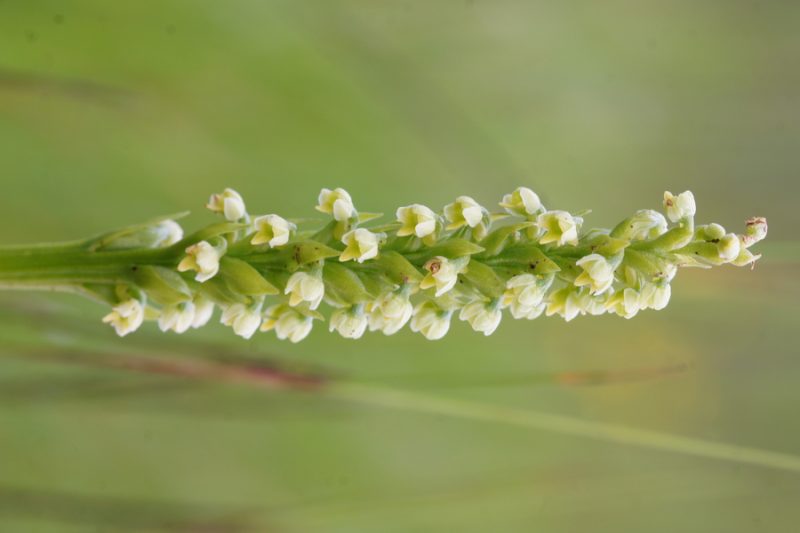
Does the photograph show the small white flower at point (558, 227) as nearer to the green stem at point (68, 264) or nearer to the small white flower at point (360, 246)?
the small white flower at point (360, 246)

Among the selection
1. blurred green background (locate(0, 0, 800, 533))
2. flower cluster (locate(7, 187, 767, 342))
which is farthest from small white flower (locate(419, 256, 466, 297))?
blurred green background (locate(0, 0, 800, 533))

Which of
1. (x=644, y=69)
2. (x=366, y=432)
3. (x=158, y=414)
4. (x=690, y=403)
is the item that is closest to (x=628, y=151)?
(x=644, y=69)

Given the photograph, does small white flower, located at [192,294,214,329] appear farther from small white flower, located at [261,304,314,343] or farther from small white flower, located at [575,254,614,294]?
small white flower, located at [575,254,614,294]

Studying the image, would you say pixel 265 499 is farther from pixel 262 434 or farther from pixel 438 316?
pixel 438 316

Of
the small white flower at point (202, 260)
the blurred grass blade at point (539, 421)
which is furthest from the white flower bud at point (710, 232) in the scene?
the blurred grass blade at point (539, 421)

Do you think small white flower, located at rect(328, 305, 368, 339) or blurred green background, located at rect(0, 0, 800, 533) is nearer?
small white flower, located at rect(328, 305, 368, 339)

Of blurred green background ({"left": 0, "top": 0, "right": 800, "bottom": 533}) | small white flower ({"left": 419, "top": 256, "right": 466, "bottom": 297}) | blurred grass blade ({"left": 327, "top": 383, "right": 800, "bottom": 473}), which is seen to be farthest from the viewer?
blurred grass blade ({"left": 327, "top": 383, "right": 800, "bottom": 473})

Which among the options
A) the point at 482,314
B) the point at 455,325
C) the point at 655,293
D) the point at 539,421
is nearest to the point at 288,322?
the point at 482,314
